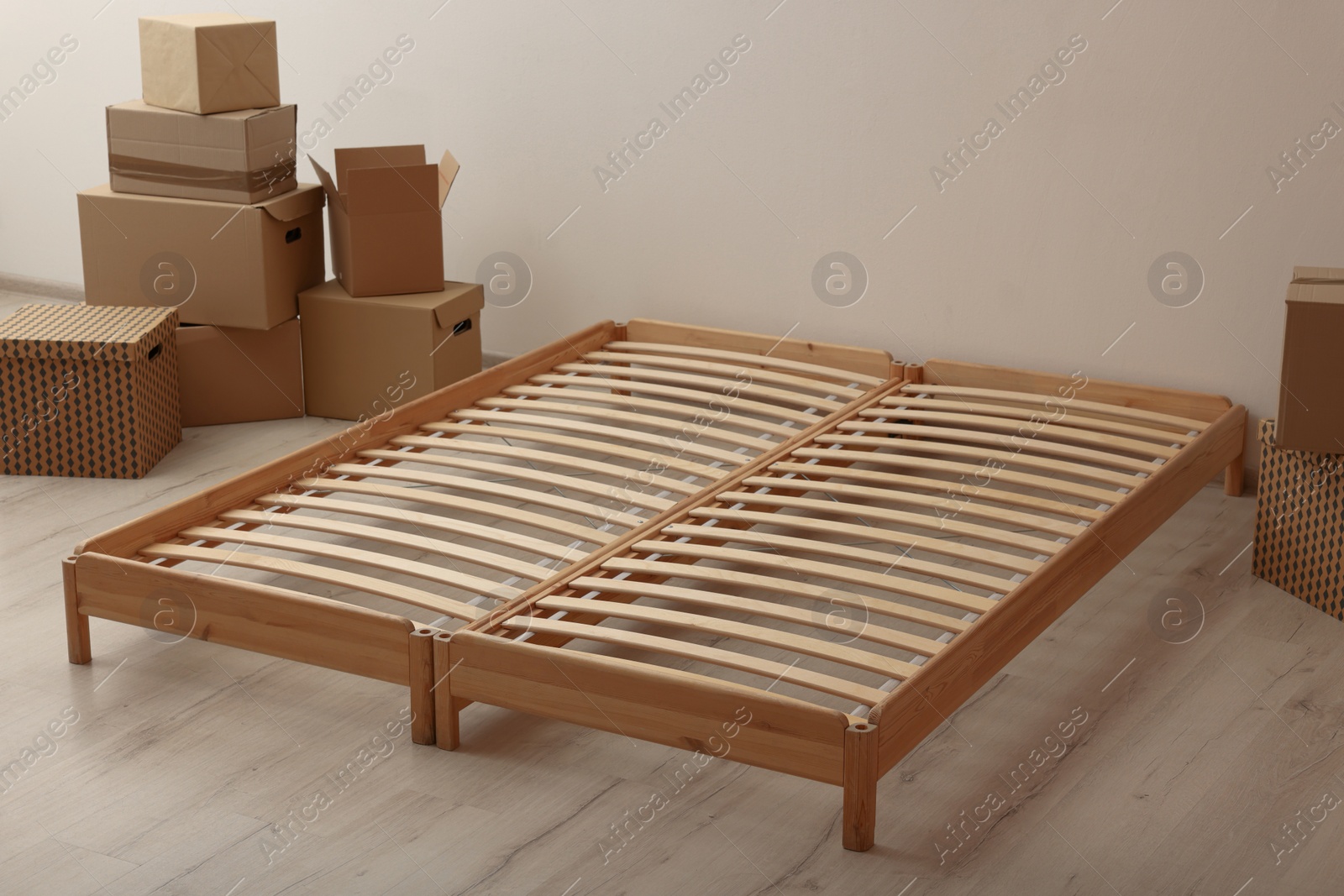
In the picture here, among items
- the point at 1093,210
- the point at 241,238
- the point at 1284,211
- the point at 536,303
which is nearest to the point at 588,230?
the point at 536,303

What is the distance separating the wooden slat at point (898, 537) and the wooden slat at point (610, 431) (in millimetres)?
265

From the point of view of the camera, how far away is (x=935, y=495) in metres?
2.92

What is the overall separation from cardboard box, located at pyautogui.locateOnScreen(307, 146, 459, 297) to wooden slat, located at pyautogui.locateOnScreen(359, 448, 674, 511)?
2.15ft

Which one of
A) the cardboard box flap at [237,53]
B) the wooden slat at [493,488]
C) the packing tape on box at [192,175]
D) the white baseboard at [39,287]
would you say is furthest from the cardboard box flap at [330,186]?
the white baseboard at [39,287]

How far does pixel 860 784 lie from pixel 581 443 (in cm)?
140

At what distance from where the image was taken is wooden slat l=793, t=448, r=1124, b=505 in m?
2.81

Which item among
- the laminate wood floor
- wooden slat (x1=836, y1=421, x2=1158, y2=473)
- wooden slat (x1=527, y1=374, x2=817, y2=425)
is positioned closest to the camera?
the laminate wood floor

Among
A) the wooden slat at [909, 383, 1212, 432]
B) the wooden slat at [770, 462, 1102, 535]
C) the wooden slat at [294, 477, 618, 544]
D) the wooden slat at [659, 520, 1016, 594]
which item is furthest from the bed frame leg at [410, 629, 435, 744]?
the wooden slat at [909, 383, 1212, 432]

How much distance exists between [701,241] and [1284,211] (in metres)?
1.45

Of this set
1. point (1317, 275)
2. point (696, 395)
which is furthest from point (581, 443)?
point (1317, 275)

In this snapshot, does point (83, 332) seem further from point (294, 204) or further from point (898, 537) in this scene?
point (898, 537)

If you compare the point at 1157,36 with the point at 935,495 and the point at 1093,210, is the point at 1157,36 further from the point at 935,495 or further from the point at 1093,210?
the point at 935,495

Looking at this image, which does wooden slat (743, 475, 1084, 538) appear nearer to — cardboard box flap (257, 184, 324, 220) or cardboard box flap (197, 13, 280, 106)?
cardboard box flap (257, 184, 324, 220)

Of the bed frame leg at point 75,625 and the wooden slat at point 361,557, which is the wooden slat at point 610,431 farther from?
the bed frame leg at point 75,625
